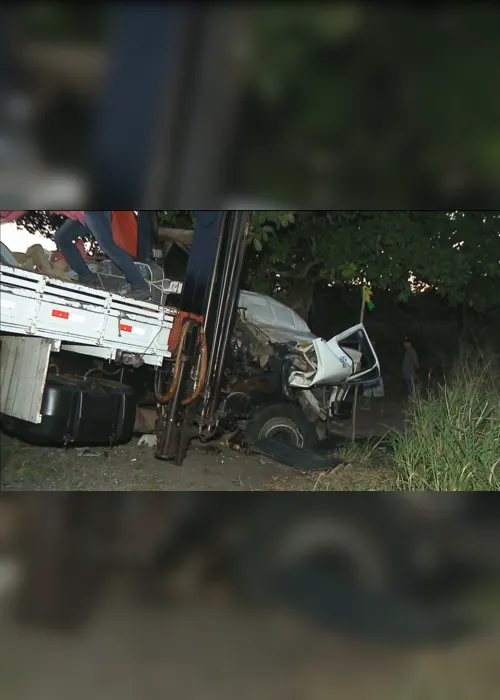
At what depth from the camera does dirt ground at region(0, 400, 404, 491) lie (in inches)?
109

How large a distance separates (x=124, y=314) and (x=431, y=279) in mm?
2922

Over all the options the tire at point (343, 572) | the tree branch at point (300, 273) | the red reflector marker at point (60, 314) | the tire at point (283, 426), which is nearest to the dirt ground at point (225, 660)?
the tire at point (343, 572)

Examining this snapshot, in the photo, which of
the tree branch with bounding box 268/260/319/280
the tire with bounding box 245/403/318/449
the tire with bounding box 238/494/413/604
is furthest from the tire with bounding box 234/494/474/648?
the tree branch with bounding box 268/260/319/280

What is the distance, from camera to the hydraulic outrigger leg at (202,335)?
3.45m

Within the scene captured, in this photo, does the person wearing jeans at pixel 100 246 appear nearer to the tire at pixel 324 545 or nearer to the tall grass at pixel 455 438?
the tire at pixel 324 545

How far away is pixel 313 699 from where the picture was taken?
5.85 feet

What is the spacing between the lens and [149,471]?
137 inches

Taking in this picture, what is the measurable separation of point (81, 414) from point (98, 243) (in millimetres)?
976

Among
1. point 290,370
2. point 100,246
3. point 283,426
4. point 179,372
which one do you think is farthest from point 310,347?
point 100,246

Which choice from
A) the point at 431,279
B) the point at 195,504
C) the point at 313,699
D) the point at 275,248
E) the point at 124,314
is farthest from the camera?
the point at 431,279

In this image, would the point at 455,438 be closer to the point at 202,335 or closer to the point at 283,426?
the point at 202,335

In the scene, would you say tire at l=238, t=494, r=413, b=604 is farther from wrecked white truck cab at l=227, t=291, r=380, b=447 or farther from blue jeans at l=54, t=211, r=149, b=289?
wrecked white truck cab at l=227, t=291, r=380, b=447
